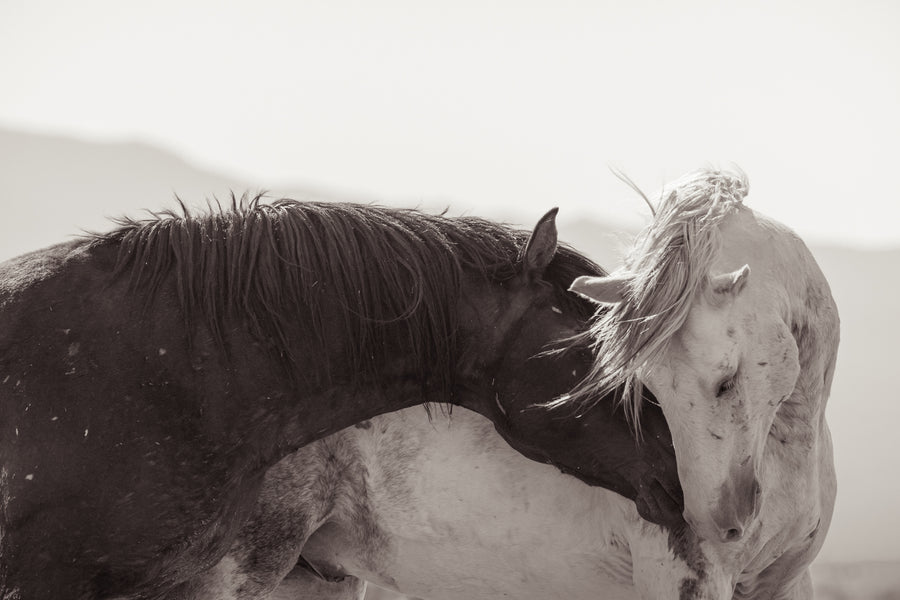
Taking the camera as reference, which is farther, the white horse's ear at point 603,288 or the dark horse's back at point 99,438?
the white horse's ear at point 603,288

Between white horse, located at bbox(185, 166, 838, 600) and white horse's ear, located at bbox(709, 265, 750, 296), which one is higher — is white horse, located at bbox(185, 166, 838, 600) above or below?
below

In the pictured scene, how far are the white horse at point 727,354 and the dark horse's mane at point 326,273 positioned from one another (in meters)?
0.41

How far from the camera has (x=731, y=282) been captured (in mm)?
2742

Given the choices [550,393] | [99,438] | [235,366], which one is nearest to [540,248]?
[550,393]

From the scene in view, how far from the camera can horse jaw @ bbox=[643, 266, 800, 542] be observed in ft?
9.00

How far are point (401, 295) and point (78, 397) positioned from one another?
1027mm

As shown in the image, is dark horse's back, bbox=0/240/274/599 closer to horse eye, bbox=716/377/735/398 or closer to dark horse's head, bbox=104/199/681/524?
dark horse's head, bbox=104/199/681/524

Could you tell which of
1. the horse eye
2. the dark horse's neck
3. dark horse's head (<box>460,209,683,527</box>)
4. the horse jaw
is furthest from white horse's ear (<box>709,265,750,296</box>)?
the dark horse's neck

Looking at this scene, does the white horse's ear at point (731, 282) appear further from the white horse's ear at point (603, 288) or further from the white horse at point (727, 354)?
the white horse's ear at point (603, 288)

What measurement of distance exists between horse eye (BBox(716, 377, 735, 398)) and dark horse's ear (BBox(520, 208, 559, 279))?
2.38 ft

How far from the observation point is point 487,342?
3139 mm

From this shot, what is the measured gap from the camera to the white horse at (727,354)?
2.76 metres

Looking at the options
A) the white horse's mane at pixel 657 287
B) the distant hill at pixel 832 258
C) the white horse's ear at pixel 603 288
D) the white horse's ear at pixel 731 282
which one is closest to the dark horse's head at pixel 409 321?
the white horse's mane at pixel 657 287

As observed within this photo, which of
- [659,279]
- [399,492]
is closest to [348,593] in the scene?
[399,492]
